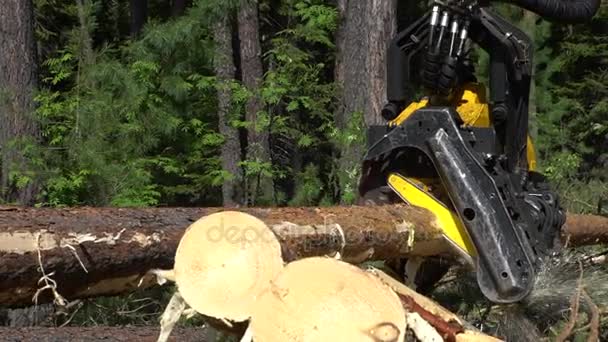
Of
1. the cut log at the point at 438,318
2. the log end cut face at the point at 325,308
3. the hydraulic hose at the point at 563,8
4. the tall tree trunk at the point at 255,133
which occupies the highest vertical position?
the hydraulic hose at the point at 563,8

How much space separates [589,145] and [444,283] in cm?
1394

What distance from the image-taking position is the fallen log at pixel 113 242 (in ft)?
9.84

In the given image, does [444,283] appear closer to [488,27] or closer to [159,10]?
[488,27]

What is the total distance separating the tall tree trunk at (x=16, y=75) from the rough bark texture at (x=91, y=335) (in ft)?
9.75

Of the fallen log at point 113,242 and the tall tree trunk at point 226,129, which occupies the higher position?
the fallen log at point 113,242

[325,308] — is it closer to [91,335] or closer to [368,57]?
[91,335]

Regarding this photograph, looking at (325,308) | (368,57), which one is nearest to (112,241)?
(325,308)

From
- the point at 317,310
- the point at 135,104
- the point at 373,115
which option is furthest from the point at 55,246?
the point at 373,115

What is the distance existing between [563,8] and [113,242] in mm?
3018

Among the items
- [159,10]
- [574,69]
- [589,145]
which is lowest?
[589,145]

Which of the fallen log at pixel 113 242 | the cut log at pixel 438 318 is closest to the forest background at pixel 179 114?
the fallen log at pixel 113 242

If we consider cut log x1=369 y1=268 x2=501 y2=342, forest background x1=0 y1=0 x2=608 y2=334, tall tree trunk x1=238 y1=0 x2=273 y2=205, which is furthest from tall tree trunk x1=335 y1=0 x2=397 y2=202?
cut log x1=369 y1=268 x2=501 y2=342

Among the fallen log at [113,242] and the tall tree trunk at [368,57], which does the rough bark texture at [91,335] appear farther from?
the tall tree trunk at [368,57]

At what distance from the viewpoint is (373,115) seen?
9828 millimetres
